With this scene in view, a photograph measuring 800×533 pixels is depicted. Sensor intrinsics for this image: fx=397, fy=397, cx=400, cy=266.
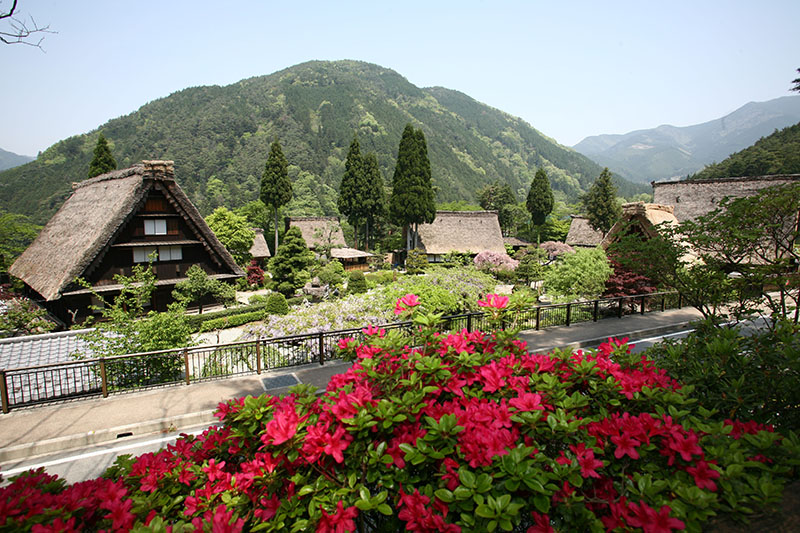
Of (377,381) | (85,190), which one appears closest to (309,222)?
(85,190)

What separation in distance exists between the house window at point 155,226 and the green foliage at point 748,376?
2240 cm

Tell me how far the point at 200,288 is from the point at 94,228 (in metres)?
5.35

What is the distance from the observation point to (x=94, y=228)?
61.3ft

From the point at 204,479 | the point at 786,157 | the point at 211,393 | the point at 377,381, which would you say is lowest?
the point at 211,393

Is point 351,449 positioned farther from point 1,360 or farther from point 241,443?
point 1,360

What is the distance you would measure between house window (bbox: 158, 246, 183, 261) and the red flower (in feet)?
73.0

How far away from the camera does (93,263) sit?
17.6 meters

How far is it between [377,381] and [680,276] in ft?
28.3

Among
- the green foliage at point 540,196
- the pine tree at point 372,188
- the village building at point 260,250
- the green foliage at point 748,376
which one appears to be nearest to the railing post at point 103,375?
the green foliage at point 748,376

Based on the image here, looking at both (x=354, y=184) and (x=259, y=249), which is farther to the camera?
(x=354, y=184)

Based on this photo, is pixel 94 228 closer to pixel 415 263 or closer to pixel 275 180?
pixel 275 180

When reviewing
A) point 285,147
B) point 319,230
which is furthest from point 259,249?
point 285,147

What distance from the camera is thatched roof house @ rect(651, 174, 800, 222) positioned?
2170cm

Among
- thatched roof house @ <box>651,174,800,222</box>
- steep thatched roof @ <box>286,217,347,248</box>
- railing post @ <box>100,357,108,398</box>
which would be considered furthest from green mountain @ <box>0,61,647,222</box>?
railing post @ <box>100,357,108,398</box>
